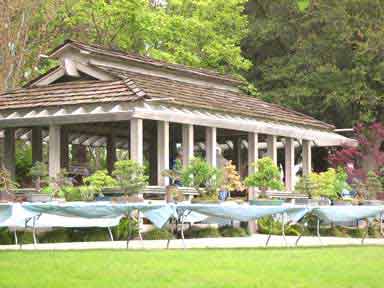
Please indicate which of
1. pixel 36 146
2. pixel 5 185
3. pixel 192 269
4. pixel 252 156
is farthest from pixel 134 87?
pixel 192 269

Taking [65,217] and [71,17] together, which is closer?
[65,217]

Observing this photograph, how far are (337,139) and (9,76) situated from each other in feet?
37.7

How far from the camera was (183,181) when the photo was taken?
21.2 m

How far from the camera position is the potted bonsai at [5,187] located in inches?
791

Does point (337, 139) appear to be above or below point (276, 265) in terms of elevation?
Answer: above

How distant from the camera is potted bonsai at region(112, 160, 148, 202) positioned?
19906mm

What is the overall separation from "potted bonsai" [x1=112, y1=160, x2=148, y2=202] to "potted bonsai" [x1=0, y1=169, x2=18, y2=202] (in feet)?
7.68

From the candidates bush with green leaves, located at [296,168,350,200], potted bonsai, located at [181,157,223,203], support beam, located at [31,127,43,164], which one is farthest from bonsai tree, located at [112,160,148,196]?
support beam, located at [31,127,43,164]

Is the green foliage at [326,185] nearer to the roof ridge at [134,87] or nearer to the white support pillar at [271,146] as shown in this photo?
the white support pillar at [271,146]

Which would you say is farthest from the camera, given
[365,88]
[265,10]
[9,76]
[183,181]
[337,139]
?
[265,10]

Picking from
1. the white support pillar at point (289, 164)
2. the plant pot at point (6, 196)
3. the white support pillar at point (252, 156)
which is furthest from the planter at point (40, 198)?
the white support pillar at point (289, 164)

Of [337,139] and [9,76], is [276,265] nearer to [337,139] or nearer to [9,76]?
[337,139]

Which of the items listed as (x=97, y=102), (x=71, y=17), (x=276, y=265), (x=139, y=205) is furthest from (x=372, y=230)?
(x=71, y=17)

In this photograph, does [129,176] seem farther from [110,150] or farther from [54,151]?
[110,150]
